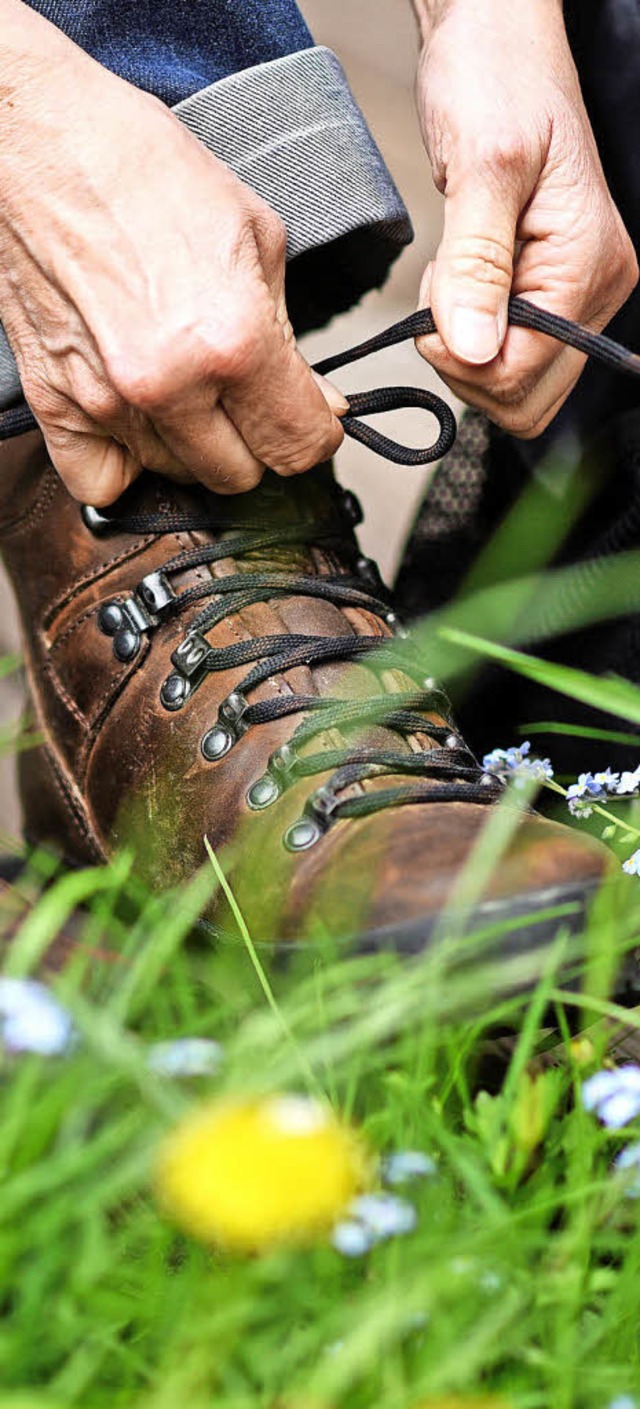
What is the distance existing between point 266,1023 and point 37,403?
1.88 feet

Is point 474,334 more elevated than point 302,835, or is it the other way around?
point 474,334

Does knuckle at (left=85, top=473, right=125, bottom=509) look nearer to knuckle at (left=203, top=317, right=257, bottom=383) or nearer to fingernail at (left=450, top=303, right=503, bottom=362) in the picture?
knuckle at (left=203, top=317, right=257, bottom=383)

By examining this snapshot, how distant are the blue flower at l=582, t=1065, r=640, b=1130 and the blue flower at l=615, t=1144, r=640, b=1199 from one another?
0.01m

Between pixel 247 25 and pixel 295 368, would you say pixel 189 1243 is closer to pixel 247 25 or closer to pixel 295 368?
pixel 295 368

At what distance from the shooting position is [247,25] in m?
1.15

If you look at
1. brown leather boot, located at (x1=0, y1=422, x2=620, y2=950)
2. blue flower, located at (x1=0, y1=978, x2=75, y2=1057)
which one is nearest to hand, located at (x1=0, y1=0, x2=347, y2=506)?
brown leather boot, located at (x1=0, y1=422, x2=620, y2=950)

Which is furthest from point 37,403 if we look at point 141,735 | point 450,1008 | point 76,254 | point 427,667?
point 450,1008

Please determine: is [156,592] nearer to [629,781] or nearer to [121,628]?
[121,628]

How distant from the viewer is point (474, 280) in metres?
0.97

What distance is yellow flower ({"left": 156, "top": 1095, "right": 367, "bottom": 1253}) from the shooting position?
1.44 feet

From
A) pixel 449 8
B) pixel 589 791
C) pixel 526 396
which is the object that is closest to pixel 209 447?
pixel 526 396

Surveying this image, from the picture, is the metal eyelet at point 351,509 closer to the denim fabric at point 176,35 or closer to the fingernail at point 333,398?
the fingernail at point 333,398

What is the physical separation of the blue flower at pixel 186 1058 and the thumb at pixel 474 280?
0.56 m

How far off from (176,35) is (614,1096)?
898 millimetres
